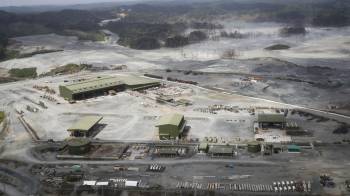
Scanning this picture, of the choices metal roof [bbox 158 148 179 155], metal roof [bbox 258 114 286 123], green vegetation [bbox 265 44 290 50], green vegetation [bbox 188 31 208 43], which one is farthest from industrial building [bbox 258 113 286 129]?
green vegetation [bbox 188 31 208 43]

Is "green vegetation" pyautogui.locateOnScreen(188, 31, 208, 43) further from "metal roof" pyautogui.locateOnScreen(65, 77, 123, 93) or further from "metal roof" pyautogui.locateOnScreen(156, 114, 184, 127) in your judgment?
"metal roof" pyautogui.locateOnScreen(156, 114, 184, 127)

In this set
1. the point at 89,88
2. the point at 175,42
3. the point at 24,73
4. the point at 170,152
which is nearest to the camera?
the point at 170,152

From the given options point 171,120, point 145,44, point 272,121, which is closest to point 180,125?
point 171,120

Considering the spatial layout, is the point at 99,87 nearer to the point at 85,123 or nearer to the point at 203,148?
the point at 85,123

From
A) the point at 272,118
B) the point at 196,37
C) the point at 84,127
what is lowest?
the point at 84,127

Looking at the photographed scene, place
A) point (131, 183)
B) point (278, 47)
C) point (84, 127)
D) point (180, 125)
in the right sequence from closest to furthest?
1. point (131, 183)
2. point (180, 125)
3. point (84, 127)
4. point (278, 47)

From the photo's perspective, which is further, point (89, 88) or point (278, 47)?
point (278, 47)

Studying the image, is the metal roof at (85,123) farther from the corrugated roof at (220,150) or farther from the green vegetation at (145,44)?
the green vegetation at (145,44)

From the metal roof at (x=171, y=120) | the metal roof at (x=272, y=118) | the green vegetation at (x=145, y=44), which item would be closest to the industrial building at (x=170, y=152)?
the metal roof at (x=171, y=120)
